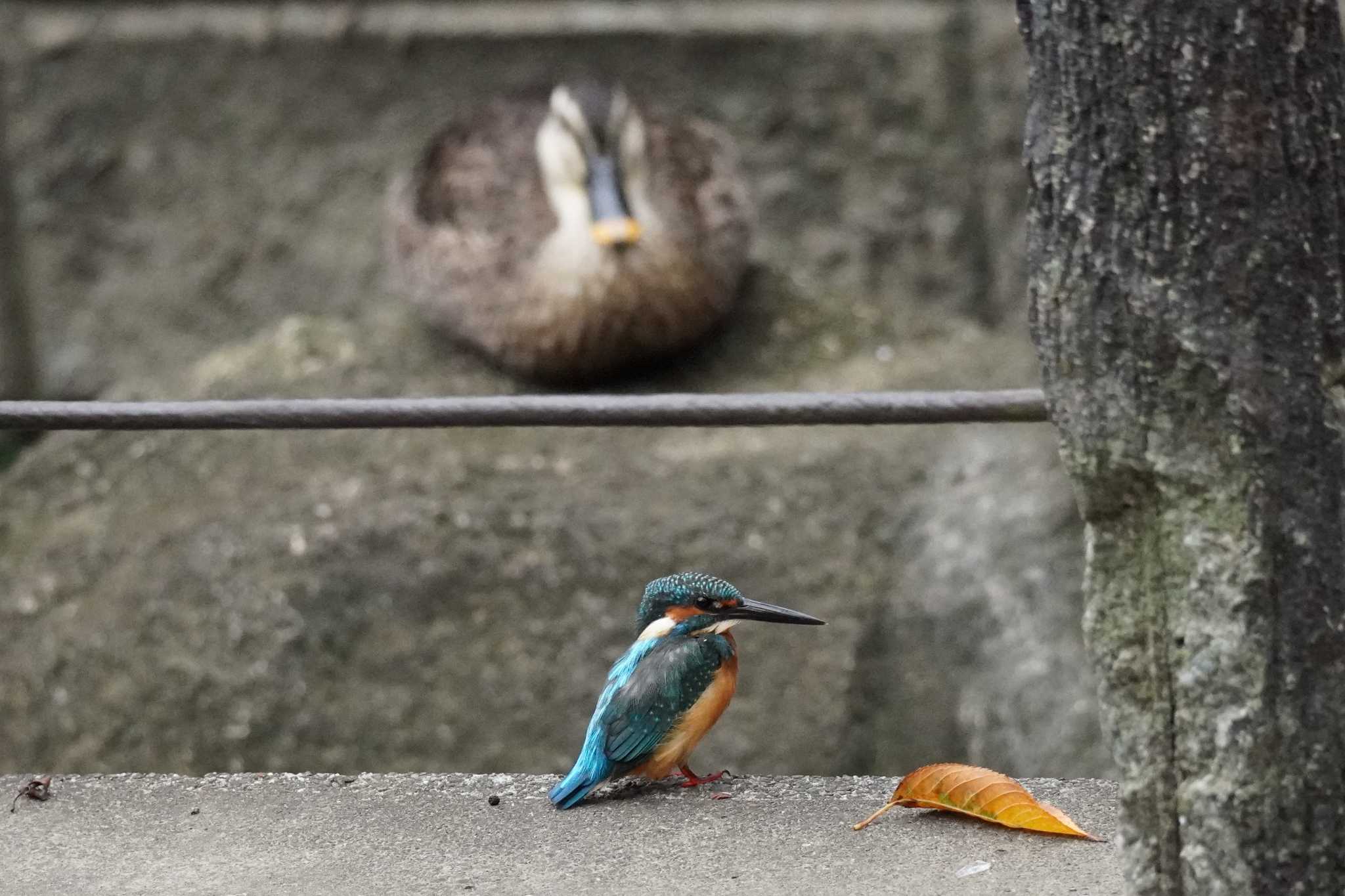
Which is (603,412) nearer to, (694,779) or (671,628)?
(671,628)

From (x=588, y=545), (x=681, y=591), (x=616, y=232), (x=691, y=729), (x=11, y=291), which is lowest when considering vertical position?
(x=588, y=545)

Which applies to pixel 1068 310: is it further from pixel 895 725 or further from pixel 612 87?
pixel 612 87

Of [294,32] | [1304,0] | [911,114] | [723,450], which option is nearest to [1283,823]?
[1304,0]

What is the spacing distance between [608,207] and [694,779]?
1.89 m

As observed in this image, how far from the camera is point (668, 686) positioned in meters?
1.81

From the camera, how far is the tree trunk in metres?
4.71

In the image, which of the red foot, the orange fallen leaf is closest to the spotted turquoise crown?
the red foot

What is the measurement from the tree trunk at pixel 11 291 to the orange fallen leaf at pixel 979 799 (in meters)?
3.54

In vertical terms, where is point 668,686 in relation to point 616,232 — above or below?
below

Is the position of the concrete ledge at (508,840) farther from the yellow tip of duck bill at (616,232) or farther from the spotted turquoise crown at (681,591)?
the yellow tip of duck bill at (616,232)

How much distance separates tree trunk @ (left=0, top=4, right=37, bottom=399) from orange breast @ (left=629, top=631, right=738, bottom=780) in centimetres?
334

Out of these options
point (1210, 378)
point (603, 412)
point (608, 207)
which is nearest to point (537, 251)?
point (608, 207)

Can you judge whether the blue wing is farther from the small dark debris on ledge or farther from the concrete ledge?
the small dark debris on ledge

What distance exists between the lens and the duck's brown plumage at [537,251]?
3682 millimetres
